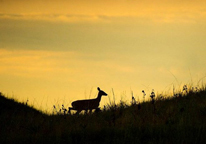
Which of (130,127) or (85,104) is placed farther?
(85,104)

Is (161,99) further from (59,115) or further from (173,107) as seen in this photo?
(59,115)

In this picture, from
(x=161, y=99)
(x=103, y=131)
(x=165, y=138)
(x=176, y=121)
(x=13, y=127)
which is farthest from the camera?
(x=161, y=99)

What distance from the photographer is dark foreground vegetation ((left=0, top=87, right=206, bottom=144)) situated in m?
7.86

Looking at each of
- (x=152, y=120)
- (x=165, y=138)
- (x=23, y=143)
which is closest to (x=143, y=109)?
(x=152, y=120)

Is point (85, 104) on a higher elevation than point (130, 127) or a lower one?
higher

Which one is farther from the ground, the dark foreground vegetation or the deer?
the deer

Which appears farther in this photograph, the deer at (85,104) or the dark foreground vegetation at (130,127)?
the deer at (85,104)

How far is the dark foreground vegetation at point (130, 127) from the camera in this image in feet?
25.8

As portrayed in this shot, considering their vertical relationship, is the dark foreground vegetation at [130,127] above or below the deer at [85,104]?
below

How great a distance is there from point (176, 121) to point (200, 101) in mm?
3057

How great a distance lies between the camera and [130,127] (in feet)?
28.2

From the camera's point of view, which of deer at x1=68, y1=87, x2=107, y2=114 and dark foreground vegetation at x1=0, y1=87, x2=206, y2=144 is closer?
dark foreground vegetation at x1=0, y1=87, x2=206, y2=144

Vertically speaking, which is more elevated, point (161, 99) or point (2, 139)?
point (161, 99)

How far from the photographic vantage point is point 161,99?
518 inches
